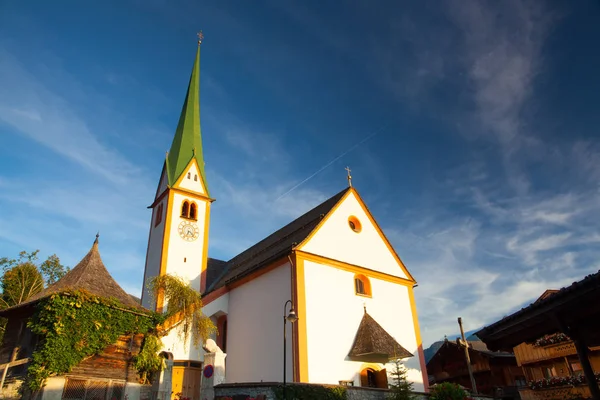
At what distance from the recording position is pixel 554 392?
72.2 feet

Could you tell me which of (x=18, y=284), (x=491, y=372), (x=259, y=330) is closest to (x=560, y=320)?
(x=259, y=330)

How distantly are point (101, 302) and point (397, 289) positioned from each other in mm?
14115

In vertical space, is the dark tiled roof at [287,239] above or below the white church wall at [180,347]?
above

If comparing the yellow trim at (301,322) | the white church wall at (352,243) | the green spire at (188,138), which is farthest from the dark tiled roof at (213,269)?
the yellow trim at (301,322)

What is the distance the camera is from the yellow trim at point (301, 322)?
633 inches

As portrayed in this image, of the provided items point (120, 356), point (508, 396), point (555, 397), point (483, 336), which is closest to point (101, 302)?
point (120, 356)

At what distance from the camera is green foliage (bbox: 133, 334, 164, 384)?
16500 millimetres

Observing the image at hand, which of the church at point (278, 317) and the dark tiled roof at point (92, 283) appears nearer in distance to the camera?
the church at point (278, 317)

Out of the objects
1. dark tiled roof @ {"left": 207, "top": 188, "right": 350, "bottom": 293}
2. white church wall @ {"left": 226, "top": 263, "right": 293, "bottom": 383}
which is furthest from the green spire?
white church wall @ {"left": 226, "top": 263, "right": 293, "bottom": 383}

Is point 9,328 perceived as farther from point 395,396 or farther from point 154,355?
point 395,396

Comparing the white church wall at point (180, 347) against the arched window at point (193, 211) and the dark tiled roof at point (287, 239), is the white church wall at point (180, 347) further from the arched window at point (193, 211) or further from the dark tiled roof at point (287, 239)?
the arched window at point (193, 211)

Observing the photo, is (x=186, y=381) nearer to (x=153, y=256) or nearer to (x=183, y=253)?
(x=183, y=253)

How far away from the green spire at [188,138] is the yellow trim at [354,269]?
12.5 metres

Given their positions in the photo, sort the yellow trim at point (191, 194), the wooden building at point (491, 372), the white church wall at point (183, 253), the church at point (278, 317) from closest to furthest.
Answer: the church at point (278, 317), the white church wall at point (183, 253), the yellow trim at point (191, 194), the wooden building at point (491, 372)
